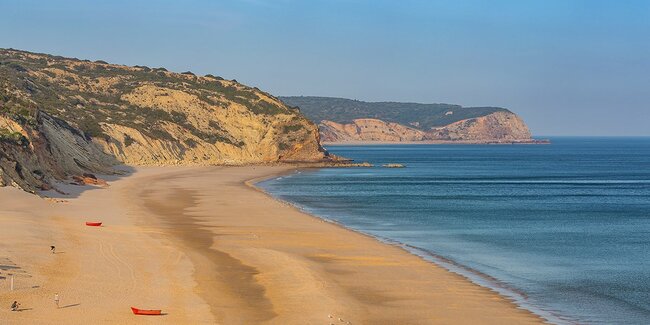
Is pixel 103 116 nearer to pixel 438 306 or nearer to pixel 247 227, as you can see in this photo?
pixel 247 227

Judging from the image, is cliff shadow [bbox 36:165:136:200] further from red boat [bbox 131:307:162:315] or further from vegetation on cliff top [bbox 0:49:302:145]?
red boat [bbox 131:307:162:315]

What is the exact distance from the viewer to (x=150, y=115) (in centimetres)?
13562

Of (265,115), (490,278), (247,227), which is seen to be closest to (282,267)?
(490,278)

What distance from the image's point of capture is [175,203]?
5703 cm

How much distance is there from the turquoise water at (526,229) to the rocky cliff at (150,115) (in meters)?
29.8

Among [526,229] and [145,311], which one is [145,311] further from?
[526,229]

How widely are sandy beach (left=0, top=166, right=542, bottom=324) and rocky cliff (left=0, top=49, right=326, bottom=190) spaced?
1658 inches

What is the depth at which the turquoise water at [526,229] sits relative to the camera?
87.8 ft

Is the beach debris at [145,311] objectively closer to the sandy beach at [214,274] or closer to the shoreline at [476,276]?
the sandy beach at [214,274]

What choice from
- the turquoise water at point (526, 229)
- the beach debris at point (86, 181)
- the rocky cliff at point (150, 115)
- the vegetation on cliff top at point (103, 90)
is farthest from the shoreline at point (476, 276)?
the vegetation on cliff top at point (103, 90)

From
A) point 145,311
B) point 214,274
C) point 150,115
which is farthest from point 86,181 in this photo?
point 150,115

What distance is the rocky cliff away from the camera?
4318 inches

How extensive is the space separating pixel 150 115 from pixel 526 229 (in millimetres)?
99074

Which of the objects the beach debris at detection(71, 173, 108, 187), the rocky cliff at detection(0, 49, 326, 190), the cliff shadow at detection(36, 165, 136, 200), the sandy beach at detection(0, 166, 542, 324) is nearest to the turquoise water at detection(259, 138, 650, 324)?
the sandy beach at detection(0, 166, 542, 324)
